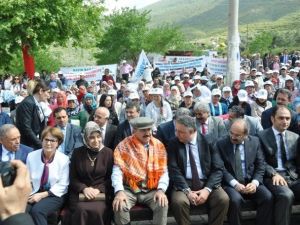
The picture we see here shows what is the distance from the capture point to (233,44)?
485 inches

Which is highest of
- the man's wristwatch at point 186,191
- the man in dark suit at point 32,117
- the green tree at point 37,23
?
the green tree at point 37,23

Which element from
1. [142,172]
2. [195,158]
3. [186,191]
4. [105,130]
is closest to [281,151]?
[195,158]

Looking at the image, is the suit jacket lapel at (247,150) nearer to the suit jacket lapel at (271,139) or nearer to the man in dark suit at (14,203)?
the suit jacket lapel at (271,139)

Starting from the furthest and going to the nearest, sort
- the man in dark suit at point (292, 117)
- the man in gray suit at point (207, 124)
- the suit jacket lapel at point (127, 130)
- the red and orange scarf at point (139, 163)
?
the man in dark suit at point (292, 117), the man in gray suit at point (207, 124), the suit jacket lapel at point (127, 130), the red and orange scarf at point (139, 163)

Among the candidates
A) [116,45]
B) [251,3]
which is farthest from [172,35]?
[251,3]

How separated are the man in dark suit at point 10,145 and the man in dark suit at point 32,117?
0.82 metres

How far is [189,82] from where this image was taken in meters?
14.4

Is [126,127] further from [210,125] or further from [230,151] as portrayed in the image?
[230,151]

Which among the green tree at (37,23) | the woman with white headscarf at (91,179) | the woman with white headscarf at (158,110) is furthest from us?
the green tree at (37,23)

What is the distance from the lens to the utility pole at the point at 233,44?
474 inches

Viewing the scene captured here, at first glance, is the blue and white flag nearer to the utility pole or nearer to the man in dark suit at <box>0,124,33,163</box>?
the utility pole

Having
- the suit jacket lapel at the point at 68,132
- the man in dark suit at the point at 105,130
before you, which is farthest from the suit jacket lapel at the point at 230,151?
the suit jacket lapel at the point at 68,132

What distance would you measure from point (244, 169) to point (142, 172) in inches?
53.3

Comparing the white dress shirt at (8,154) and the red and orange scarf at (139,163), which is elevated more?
the white dress shirt at (8,154)
